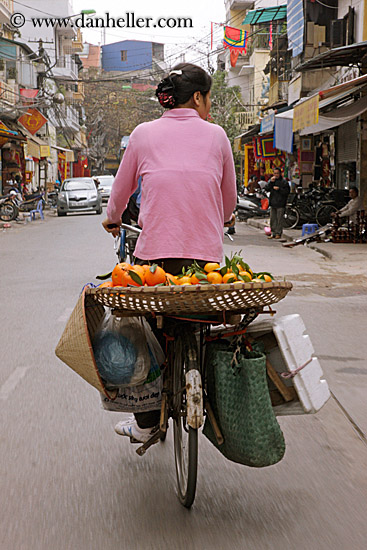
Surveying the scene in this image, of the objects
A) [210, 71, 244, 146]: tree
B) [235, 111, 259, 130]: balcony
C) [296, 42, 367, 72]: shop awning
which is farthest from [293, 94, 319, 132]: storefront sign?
[210, 71, 244, 146]: tree

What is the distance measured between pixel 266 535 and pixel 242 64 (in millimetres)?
57126

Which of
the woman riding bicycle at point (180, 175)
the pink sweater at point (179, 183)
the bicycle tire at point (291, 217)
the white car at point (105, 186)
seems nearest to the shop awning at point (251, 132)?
the white car at point (105, 186)

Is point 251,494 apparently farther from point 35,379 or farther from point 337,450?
point 35,379

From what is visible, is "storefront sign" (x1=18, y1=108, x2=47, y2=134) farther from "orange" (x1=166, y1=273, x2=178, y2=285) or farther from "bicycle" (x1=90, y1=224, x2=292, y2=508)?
"orange" (x1=166, y1=273, x2=178, y2=285)

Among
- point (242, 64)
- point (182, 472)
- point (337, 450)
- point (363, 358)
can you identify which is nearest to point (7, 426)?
point (182, 472)

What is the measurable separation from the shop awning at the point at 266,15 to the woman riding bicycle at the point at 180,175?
87.4 feet

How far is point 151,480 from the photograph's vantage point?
3.68 meters

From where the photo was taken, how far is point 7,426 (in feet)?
15.0

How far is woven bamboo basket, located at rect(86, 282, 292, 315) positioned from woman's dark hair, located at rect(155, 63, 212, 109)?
1021 mm

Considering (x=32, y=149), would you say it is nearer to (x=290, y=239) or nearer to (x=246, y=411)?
(x=290, y=239)

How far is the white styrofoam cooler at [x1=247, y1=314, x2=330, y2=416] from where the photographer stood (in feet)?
10.00

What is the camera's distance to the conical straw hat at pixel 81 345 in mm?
3057

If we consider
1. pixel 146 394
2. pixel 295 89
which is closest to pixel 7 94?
pixel 295 89

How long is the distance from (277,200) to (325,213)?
2293mm
